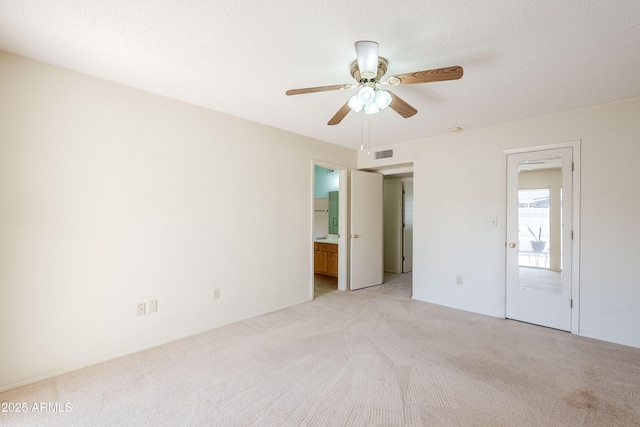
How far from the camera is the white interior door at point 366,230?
4758mm

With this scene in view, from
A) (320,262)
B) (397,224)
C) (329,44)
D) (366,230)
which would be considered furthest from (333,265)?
(329,44)

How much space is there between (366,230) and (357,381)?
9.90 feet

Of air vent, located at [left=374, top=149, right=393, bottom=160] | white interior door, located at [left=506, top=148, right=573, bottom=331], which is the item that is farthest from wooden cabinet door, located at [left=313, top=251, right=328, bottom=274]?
white interior door, located at [left=506, top=148, right=573, bottom=331]

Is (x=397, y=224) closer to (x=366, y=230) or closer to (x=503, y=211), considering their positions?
(x=366, y=230)

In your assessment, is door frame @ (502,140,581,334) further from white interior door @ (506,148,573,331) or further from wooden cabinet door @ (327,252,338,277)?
wooden cabinet door @ (327,252,338,277)

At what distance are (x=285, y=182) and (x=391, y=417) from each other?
2888mm

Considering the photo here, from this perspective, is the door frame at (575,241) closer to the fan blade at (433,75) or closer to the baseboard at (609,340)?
the baseboard at (609,340)

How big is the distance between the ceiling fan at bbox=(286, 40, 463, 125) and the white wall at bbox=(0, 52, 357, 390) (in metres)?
1.56

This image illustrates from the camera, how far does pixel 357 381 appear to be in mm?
2148

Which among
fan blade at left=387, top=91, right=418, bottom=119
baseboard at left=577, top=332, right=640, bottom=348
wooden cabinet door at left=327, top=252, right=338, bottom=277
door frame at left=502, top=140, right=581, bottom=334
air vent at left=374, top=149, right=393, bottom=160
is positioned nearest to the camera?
fan blade at left=387, top=91, right=418, bottom=119

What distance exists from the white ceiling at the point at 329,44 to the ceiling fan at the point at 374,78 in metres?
0.14

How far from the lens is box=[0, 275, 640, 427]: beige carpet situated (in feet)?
5.84

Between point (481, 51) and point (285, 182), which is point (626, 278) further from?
point (285, 182)

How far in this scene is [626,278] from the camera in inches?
110
